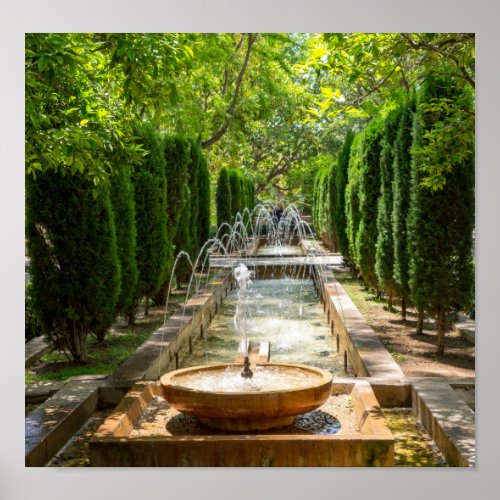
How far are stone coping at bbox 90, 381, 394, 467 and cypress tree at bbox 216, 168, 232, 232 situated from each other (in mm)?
3103

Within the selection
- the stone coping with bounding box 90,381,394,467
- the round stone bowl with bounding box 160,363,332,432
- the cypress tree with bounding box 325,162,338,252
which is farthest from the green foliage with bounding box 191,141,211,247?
the stone coping with bounding box 90,381,394,467

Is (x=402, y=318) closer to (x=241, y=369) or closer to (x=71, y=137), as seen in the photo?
(x=241, y=369)

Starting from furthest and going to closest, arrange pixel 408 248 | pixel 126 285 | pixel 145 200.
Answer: pixel 145 200 < pixel 126 285 < pixel 408 248

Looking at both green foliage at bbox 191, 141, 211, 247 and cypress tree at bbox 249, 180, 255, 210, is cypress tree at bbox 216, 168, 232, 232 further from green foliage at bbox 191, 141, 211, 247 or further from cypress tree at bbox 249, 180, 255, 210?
cypress tree at bbox 249, 180, 255, 210

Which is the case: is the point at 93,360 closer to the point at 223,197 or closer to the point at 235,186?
the point at 235,186

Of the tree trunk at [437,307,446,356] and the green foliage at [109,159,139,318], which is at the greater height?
the green foliage at [109,159,139,318]

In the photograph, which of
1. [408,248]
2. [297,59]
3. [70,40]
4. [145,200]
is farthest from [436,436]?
[145,200]

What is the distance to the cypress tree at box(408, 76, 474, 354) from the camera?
15.3ft

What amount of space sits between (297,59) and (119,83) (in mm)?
1179

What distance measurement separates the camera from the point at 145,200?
6449 mm

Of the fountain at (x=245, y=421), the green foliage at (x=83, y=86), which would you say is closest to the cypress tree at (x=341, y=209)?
the fountain at (x=245, y=421)

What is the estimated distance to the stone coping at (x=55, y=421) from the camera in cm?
353

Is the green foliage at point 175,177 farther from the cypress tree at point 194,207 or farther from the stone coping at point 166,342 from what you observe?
the stone coping at point 166,342

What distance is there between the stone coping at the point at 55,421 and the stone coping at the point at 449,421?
6.10ft
